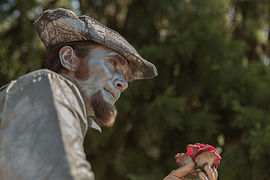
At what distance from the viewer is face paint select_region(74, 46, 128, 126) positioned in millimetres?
1498

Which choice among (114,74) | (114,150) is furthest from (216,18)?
(114,74)

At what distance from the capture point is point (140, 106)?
6129 millimetres

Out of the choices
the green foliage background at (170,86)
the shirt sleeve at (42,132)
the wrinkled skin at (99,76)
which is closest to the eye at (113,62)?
the wrinkled skin at (99,76)

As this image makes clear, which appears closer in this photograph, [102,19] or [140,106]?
[140,106]

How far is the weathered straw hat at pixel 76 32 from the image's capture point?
1579 millimetres

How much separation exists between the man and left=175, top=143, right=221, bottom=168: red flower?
3cm

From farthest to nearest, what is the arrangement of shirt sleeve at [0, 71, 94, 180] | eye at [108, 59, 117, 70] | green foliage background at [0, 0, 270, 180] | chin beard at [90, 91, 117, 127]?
green foliage background at [0, 0, 270, 180]
eye at [108, 59, 117, 70]
chin beard at [90, 91, 117, 127]
shirt sleeve at [0, 71, 94, 180]

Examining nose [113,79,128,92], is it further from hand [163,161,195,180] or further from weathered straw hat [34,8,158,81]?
hand [163,161,195,180]

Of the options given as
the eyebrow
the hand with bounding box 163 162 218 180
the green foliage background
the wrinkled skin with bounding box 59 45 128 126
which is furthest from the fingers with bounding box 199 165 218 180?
the green foliage background

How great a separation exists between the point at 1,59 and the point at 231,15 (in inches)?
174

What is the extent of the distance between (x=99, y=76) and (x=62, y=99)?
0.37 m

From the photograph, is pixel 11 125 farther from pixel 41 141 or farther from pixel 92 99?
pixel 92 99

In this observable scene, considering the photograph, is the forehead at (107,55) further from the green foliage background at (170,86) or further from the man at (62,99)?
the green foliage background at (170,86)

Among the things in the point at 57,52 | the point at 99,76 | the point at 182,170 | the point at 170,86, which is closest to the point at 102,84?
the point at 99,76
